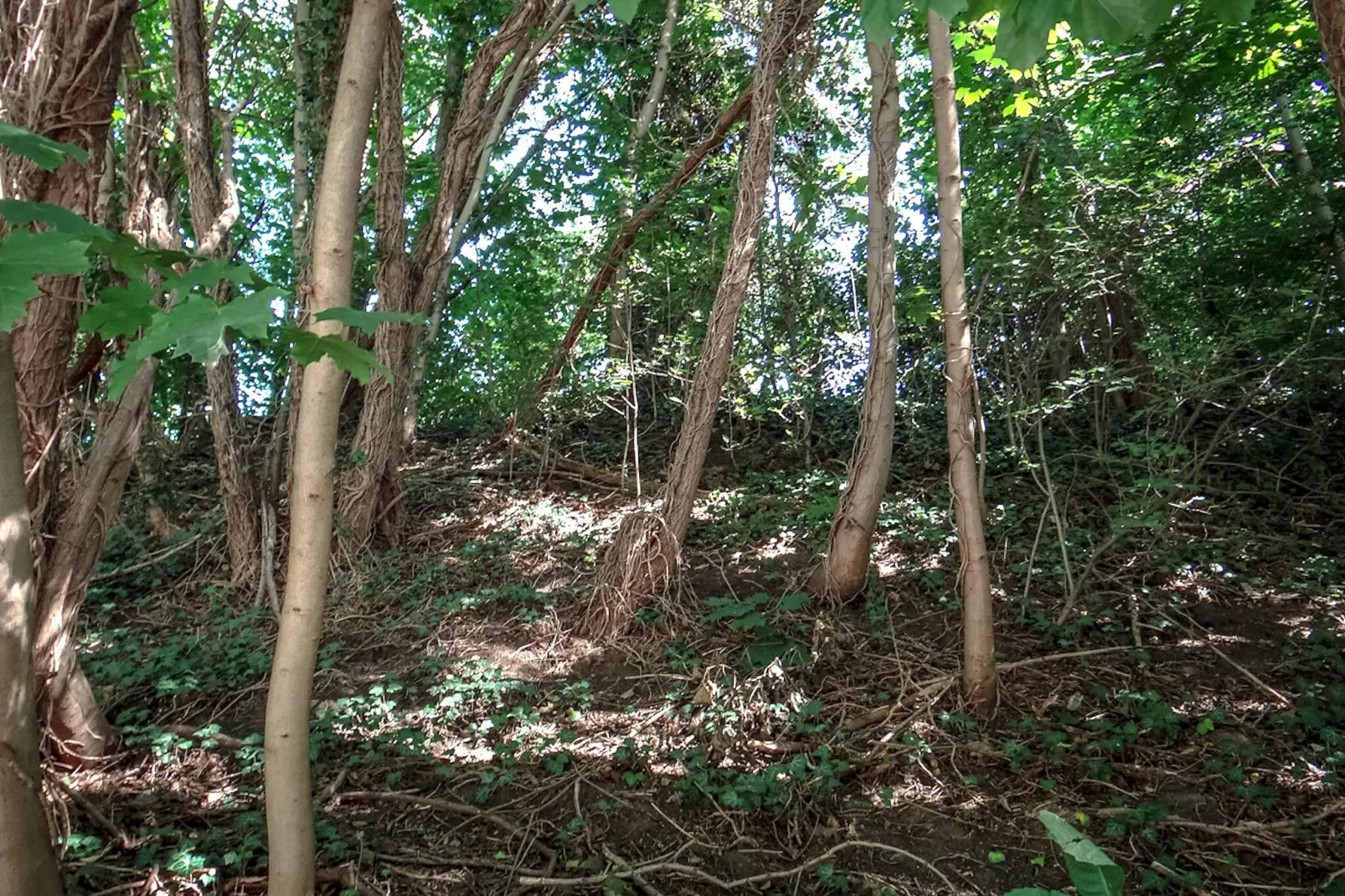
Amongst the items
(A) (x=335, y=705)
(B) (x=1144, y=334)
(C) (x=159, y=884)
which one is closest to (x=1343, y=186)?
(B) (x=1144, y=334)

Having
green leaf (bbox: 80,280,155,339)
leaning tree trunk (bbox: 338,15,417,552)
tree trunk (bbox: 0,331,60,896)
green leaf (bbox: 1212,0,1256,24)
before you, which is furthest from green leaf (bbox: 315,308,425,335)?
leaning tree trunk (bbox: 338,15,417,552)

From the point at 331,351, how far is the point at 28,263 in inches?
17.9

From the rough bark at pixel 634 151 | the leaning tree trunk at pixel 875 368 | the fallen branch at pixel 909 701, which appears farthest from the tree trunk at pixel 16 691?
the rough bark at pixel 634 151

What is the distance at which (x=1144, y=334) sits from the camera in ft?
19.0

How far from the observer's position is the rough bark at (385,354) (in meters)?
6.68

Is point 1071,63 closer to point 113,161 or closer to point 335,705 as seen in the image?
point 113,161

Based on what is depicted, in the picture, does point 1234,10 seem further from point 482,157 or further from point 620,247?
point 482,157

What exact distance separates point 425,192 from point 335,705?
7248mm

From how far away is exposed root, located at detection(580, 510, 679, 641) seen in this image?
521cm

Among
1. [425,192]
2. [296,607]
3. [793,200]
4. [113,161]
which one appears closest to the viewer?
[296,607]

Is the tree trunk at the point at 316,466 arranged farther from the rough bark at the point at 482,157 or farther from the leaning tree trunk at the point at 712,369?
the rough bark at the point at 482,157

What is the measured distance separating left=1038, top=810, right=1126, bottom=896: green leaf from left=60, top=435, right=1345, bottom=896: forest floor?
1811 millimetres

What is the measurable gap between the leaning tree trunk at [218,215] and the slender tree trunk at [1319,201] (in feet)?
23.2

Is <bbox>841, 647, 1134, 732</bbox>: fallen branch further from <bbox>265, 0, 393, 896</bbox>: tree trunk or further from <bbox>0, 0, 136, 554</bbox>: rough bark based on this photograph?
<bbox>0, 0, 136, 554</bbox>: rough bark
